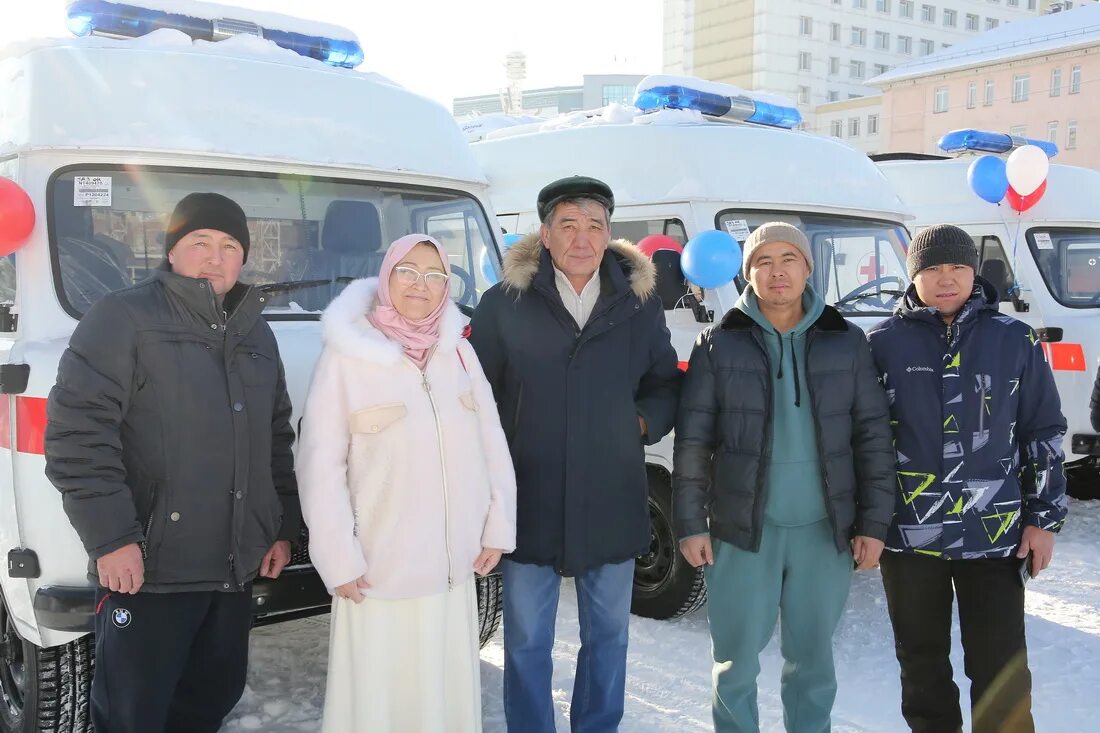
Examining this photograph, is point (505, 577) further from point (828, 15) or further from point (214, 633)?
point (828, 15)

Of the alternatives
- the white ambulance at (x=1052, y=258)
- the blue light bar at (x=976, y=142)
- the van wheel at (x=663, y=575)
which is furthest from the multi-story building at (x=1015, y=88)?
the van wheel at (x=663, y=575)

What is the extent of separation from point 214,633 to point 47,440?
0.76 meters

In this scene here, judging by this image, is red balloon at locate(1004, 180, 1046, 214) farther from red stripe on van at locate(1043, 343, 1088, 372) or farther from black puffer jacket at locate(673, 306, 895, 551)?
black puffer jacket at locate(673, 306, 895, 551)

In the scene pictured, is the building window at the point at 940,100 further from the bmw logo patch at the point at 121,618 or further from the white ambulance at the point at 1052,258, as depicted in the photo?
the bmw logo patch at the point at 121,618

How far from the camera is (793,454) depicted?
2.97 m

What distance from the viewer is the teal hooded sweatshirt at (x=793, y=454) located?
9.73ft

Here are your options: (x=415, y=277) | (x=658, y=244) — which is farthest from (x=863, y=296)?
(x=415, y=277)

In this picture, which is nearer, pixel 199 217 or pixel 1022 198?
pixel 199 217

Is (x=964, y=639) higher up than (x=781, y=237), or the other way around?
(x=781, y=237)

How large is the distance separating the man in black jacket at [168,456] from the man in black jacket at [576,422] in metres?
0.77

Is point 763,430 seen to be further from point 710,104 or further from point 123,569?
point 710,104

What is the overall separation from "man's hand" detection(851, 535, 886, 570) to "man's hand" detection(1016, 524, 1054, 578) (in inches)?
16.6

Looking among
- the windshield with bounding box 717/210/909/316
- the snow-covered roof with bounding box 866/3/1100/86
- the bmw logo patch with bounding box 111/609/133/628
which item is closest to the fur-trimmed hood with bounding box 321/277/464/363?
the bmw logo patch with bounding box 111/609/133/628

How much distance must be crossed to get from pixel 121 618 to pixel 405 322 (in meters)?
1.11
